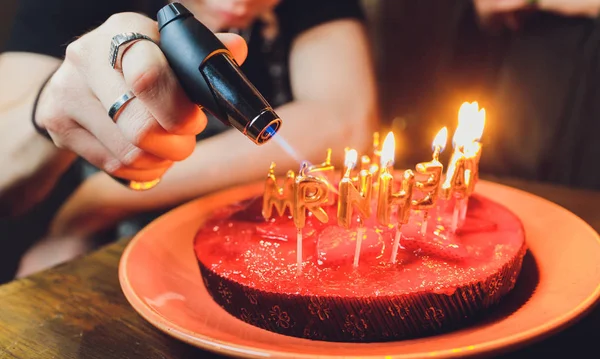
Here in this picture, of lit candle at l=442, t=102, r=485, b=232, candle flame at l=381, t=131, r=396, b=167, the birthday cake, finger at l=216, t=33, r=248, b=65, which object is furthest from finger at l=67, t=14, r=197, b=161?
lit candle at l=442, t=102, r=485, b=232

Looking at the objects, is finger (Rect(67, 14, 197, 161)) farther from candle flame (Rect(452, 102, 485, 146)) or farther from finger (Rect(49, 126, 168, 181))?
A: candle flame (Rect(452, 102, 485, 146))

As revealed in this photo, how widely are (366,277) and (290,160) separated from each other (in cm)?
80

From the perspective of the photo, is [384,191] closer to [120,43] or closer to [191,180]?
[120,43]

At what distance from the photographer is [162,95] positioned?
28.7 inches

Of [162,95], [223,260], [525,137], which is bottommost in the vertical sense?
[525,137]

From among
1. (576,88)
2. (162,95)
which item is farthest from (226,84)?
(576,88)

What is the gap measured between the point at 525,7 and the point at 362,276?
2339 millimetres

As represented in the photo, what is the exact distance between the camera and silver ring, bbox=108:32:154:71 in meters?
0.74

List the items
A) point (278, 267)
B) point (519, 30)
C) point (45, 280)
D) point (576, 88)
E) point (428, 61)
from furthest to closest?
point (428, 61) < point (519, 30) < point (576, 88) < point (45, 280) < point (278, 267)

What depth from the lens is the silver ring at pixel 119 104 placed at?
0.80 meters

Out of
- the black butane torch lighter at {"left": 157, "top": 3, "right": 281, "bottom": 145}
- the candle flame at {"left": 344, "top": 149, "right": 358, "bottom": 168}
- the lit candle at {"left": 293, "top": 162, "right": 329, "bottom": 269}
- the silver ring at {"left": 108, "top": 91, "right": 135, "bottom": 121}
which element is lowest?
the lit candle at {"left": 293, "top": 162, "right": 329, "bottom": 269}

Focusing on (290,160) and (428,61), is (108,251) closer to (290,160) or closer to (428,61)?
→ (290,160)

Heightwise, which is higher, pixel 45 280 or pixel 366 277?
pixel 366 277

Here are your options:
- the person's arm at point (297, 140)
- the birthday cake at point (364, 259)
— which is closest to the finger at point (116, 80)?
the birthday cake at point (364, 259)
